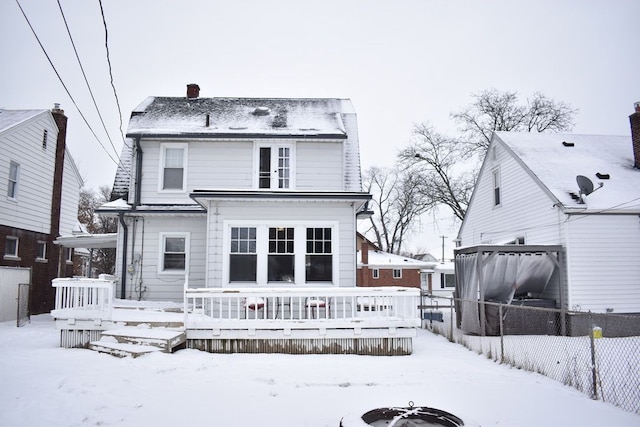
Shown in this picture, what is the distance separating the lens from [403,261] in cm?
3672

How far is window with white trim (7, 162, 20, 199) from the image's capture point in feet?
50.2

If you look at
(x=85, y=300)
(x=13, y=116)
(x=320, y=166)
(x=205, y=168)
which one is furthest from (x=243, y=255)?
(x=13, y=116)

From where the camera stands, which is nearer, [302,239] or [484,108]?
[302,239]

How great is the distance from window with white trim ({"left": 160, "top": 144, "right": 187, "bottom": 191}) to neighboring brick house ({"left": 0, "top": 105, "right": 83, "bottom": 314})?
5.42m

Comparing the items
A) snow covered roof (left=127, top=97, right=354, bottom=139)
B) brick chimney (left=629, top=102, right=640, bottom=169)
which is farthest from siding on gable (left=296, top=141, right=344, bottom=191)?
brick chimney (left=629, top=102, right=640, bottom=169)

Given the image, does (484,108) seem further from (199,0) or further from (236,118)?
(199,0)

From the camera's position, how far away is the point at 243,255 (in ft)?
38.0

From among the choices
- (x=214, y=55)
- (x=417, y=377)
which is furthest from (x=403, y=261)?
(x=417, y=377)

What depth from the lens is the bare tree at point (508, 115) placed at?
31438 millimetres

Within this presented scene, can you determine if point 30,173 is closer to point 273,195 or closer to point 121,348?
point 273,195

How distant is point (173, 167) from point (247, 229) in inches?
172

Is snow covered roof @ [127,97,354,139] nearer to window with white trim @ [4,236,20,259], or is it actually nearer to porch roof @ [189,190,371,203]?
porch roof @ [189,190,371,203]

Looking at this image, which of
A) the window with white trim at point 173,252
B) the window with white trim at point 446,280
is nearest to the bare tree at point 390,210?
the window with white trim at point 446,280

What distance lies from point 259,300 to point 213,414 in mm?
5433
